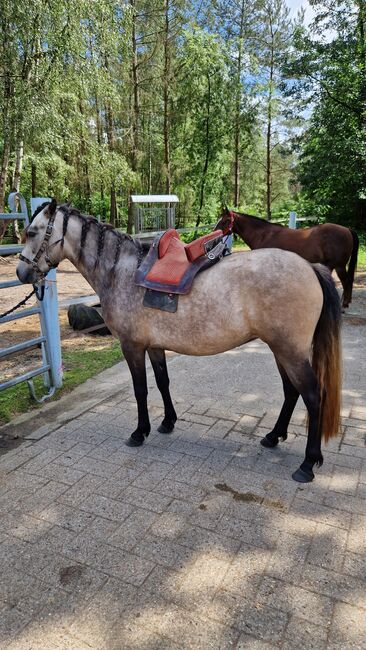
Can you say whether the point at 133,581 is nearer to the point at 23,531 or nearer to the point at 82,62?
the point at 23,531

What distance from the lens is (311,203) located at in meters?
17.3

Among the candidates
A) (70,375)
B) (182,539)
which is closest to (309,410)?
(182,539)

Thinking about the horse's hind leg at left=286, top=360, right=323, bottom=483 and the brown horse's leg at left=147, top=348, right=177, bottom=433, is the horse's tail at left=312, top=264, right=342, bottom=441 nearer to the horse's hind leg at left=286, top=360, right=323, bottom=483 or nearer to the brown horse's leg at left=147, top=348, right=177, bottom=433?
the horse's hind leg at left=286, top=360, right=323, bottom=483

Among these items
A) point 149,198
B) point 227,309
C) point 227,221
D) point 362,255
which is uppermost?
point 149,198

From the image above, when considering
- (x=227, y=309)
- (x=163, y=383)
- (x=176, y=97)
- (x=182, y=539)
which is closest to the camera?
(x=182, y=539)

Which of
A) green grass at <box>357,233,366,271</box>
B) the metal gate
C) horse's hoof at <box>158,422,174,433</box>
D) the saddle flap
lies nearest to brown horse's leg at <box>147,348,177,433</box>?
horse's hoof at <box>158,422,174,433</box>

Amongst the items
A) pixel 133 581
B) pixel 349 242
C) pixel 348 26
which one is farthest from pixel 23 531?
pixel 348 26

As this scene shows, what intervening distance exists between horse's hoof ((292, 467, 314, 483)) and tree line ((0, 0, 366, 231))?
35.1ft

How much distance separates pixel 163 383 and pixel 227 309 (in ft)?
3.35

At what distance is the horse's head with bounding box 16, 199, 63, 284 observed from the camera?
9.32 ft

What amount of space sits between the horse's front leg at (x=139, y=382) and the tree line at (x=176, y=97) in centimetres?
1050

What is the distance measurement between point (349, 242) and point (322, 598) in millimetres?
6120

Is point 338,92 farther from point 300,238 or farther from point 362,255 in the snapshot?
point 300,238

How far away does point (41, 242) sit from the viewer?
112 inches
